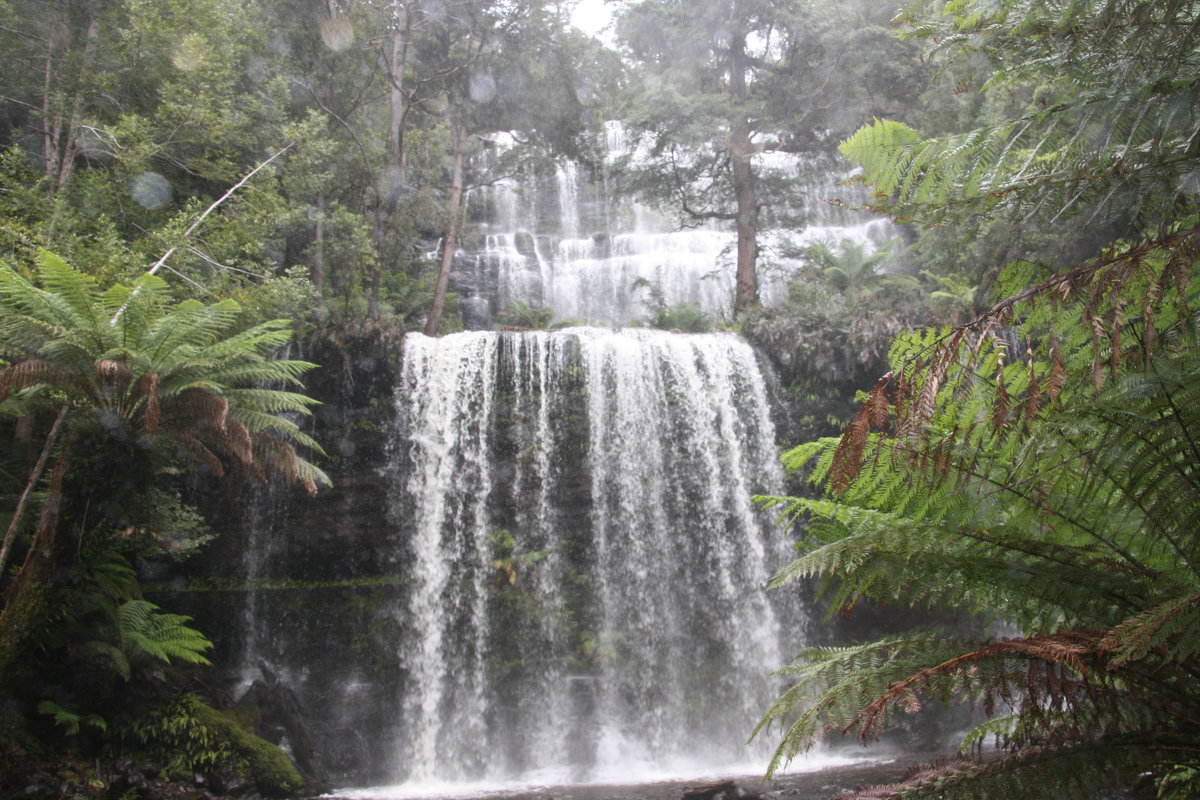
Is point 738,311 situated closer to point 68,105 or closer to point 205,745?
point 205,745

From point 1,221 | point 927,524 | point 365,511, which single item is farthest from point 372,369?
point 927,524

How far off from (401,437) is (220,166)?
475cm

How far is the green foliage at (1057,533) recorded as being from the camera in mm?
1940

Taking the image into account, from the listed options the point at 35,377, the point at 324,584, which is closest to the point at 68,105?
the point at 35,377

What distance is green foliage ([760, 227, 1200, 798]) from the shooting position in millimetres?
1940

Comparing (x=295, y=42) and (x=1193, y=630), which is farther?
(x=295, y=42)

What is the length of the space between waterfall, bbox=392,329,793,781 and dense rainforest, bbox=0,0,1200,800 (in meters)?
1.15

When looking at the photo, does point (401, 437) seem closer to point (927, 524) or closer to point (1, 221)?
point (1, 221)

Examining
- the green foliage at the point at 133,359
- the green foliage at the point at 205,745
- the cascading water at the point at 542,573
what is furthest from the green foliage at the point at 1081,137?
the cascading water at the point at 542,573

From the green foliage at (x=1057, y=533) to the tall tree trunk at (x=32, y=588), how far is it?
21.6 feet

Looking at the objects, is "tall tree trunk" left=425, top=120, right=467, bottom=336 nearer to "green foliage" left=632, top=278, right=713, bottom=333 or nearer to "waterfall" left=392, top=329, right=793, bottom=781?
"waterfall" left=392, top=329, right=793, bottom=781

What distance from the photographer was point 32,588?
6.34m

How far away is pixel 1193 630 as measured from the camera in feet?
5.79

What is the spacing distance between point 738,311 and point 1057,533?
11.5 metres
